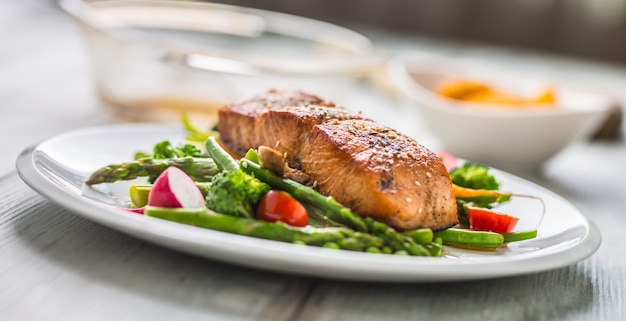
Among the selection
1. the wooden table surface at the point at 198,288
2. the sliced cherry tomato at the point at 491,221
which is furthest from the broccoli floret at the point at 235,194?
the sliced cherry tomato at the point at 491,221

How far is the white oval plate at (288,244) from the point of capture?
6.88 ft

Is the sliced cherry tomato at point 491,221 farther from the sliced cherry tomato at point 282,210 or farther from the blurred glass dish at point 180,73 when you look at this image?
the blurred glass dish at point 180,73

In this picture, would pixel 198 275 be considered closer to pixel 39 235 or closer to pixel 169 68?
pixel 39 235

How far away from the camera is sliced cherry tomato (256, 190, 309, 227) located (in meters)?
2.46

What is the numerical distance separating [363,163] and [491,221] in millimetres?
574

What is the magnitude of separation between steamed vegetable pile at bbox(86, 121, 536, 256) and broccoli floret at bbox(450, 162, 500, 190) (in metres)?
0.25

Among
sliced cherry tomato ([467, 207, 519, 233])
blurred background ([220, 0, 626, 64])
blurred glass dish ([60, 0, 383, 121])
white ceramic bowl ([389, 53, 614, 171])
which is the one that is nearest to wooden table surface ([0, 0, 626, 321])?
sliced cherry tomato ([467, 207, 519, 233])

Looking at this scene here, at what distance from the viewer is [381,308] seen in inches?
89.1

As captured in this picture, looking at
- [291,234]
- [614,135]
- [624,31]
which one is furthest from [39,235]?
[624,31]

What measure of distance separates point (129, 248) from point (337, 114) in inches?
Result: 35.0

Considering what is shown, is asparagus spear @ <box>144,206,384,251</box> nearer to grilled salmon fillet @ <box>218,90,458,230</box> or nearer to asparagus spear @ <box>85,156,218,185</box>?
grilled salmon fillet @ <box>218,90,458,230</box>

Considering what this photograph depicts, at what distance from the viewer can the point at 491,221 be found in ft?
9.25

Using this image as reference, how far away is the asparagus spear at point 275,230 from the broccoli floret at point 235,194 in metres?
0.03

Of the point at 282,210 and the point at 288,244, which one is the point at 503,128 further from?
the point at 288,244
